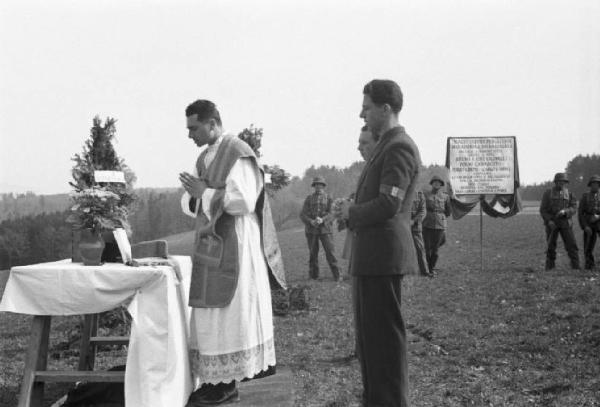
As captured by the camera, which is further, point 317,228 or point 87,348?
point 317,228

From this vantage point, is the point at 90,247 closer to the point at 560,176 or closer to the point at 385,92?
the point at 385,92

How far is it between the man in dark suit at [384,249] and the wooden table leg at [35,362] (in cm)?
230

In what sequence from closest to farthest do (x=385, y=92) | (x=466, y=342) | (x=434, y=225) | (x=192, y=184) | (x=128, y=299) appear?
1. (x=385, y=92)
2. (x=128, y=299)
3. (x=192, y=184)
4. (x=466, y=342)
5. (x=434, y=225)

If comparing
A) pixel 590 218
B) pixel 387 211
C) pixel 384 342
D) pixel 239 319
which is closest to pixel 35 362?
pixel 239 319

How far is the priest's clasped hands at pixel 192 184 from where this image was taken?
173 inches

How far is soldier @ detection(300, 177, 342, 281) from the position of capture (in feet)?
43.8

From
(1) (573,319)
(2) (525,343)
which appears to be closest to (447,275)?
(1) (573,319)

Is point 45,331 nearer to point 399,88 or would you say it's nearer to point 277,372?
point 277,372

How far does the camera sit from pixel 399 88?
3.55 metres

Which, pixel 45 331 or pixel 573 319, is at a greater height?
pixel 45 331

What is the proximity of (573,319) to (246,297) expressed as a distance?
5114 mm

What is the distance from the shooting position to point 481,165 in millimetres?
14695

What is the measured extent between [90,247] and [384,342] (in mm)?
2270

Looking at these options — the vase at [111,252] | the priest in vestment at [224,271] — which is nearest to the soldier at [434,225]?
the priest in vestment at [224,271]
